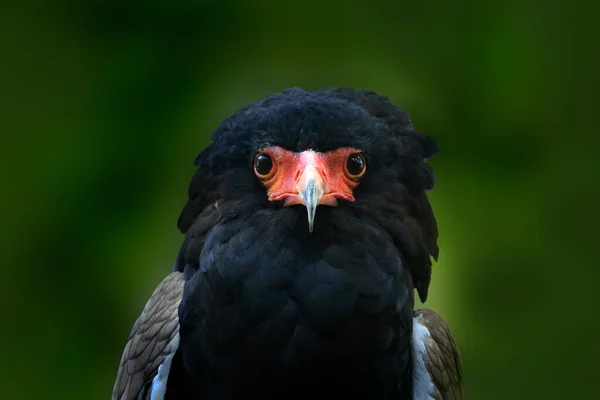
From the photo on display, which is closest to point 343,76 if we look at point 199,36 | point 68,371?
point 199,36

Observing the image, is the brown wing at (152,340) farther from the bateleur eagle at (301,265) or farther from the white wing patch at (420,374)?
the white wing patch at (420,374)

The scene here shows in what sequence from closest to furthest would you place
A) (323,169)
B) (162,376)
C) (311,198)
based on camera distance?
(311,198)
(323,169)
(162,376)

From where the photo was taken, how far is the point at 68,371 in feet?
12.5

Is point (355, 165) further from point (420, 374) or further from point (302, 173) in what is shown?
point (420, 374)

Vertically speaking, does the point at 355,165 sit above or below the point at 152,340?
above

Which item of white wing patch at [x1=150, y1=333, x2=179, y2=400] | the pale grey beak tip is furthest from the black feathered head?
white wing patch at [x1=150, y1=333, x2=179, y2=400]

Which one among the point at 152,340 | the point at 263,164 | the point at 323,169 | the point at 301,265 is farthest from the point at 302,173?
the point at 152,340

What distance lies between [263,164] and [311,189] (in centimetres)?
27

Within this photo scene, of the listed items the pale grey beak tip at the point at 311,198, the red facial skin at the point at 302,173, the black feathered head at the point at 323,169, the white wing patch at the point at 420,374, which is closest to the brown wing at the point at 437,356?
the white wing patch at the point at 420,374

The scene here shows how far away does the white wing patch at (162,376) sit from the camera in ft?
10.7

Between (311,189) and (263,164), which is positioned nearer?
(311,189)

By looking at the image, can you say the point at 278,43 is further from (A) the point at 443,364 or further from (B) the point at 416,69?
(A) the point at 443,364

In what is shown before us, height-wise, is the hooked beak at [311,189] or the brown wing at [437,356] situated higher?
the hooked beak at [311,189]

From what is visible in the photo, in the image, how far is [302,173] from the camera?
3002mm
